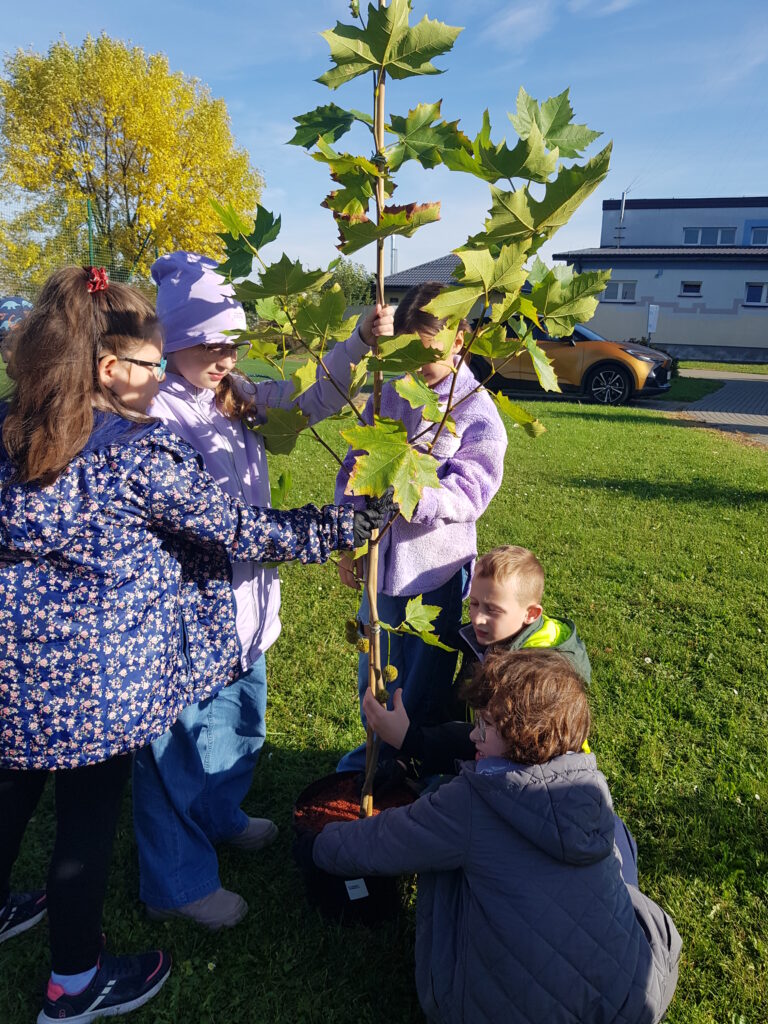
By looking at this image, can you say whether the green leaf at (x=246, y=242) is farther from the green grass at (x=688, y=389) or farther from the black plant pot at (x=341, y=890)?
the green grass at (x=688, y=389)

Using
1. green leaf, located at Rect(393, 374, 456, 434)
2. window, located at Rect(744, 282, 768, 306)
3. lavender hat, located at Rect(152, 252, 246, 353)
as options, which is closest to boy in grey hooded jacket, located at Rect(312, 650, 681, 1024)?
green leaf, located at Rect(393, 374, 456, 434)

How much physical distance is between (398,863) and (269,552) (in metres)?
0.76

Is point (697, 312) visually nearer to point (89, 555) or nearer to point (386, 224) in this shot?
point (386, 224)

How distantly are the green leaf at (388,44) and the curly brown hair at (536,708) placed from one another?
4.04ft

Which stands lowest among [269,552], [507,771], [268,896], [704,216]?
[268,896]

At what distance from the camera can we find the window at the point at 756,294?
91.8 ft

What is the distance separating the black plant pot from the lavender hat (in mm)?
1344

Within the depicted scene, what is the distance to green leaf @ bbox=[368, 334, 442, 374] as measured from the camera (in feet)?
4.66

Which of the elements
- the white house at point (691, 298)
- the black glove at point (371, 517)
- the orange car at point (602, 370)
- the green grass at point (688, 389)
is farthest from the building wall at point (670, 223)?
the black glove at point (371, 517)

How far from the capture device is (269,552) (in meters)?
1.71

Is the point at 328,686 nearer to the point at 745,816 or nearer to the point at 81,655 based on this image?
the point at 745,816

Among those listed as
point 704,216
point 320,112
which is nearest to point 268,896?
point 320,112

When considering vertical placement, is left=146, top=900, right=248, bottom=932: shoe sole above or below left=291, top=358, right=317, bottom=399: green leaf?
below

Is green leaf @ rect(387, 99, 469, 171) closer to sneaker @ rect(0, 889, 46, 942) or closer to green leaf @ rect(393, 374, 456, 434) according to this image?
green leaf @ rect(393, 374, 456, 434)
